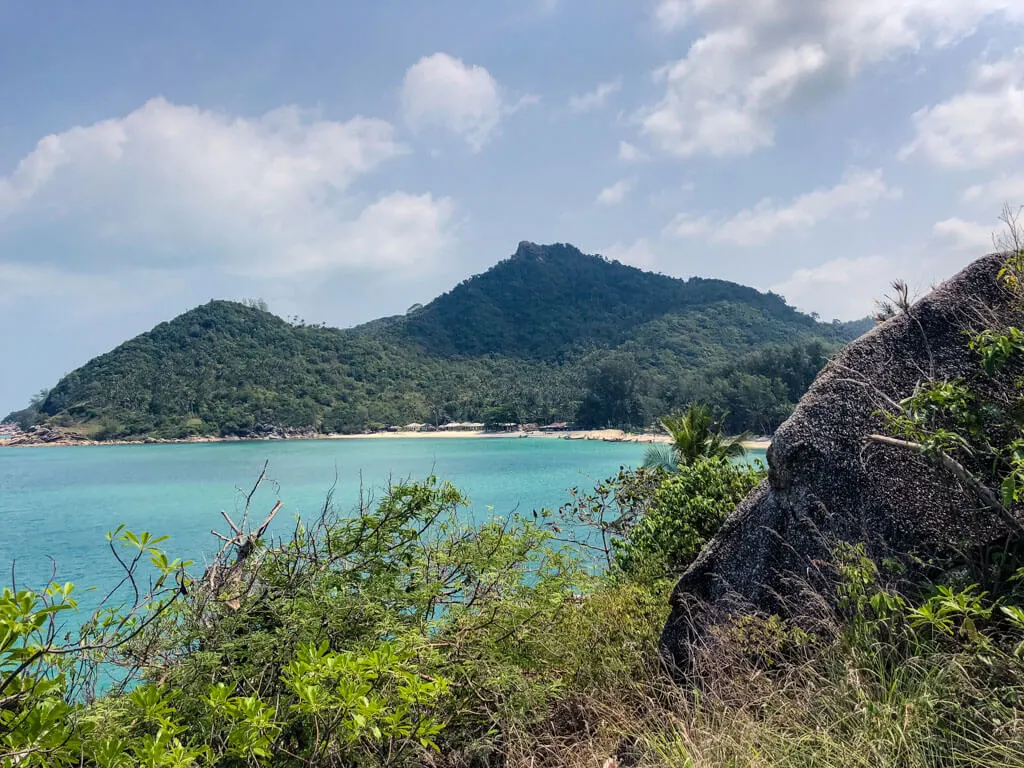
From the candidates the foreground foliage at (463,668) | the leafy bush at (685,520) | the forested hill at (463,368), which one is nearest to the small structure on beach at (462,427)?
the forested hill at (463,368)

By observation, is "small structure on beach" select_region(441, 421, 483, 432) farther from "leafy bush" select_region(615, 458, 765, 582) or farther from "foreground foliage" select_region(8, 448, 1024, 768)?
"foreground foliage" select_region(8, 448, 1024, 768)

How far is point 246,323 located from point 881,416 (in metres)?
127

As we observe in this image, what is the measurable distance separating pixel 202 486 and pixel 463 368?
8603 centimetres

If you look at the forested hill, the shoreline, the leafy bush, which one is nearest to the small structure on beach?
the shoreline

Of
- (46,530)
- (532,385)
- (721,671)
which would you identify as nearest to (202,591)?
(721,671)

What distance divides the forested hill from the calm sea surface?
41.2 ft

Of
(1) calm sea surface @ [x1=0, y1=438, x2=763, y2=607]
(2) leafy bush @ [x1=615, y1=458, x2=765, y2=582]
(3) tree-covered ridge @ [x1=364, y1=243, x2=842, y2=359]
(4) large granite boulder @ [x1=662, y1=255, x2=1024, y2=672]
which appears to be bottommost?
(1) calm sea surface @ [x1=0, y1=438, x2=763, y2=607]

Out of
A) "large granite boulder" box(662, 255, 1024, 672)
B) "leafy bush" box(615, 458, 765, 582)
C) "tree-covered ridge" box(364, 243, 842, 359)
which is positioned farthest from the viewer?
"tree-covered ridge" box(364, 243, 842, 359)

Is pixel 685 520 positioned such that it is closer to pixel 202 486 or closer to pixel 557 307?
pixel 202 486

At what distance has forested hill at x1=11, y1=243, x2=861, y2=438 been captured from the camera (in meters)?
84.8

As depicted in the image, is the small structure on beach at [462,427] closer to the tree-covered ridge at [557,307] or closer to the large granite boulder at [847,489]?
the tree-covered ridge at [557,307]

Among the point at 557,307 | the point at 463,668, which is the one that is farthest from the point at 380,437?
the point at 463,668

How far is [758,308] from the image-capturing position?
142625 mm

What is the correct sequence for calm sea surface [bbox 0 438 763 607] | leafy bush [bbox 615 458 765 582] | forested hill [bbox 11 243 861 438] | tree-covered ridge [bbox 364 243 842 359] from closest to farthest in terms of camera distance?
leafy bush [bbox 615 458 765 582]
calm sea surface [bbox 0 438 763 607]
forested hill [bbox 11 243 861 438]
tree-covered ridge [bbox 364 243 842 359]
